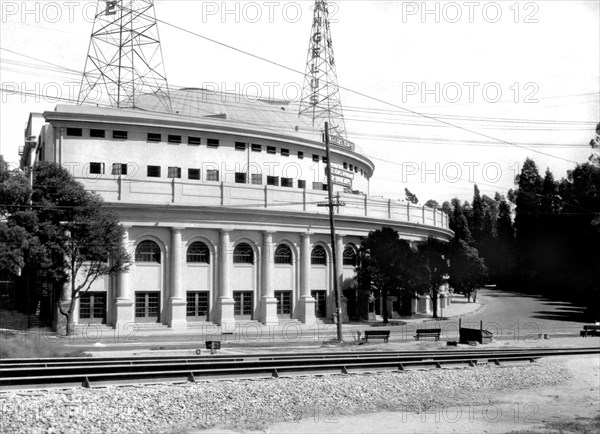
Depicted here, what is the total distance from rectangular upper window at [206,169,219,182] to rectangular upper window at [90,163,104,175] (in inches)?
335

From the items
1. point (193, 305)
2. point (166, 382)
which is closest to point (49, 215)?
point (193, 305)

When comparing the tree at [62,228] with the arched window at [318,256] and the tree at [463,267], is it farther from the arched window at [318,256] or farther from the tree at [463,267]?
the tree at [463,267]

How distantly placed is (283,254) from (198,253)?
23.9 feet

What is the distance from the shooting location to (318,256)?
2164 inches

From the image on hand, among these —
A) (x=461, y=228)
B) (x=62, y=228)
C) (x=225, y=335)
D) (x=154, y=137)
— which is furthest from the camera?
(x=461, y=228)

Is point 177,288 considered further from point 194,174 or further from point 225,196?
point 194,174

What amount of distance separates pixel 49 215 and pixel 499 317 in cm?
4295

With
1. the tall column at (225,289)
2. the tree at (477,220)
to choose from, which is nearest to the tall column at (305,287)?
the tall column at (225,289)

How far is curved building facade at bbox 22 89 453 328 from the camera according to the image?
154 feet

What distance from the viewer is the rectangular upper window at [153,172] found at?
52.2 m

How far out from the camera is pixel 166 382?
21062mm

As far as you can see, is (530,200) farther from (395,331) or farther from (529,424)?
(529,424)

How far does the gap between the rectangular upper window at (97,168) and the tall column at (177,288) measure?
785 cm

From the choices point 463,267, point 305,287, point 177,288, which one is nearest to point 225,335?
point 177,288
